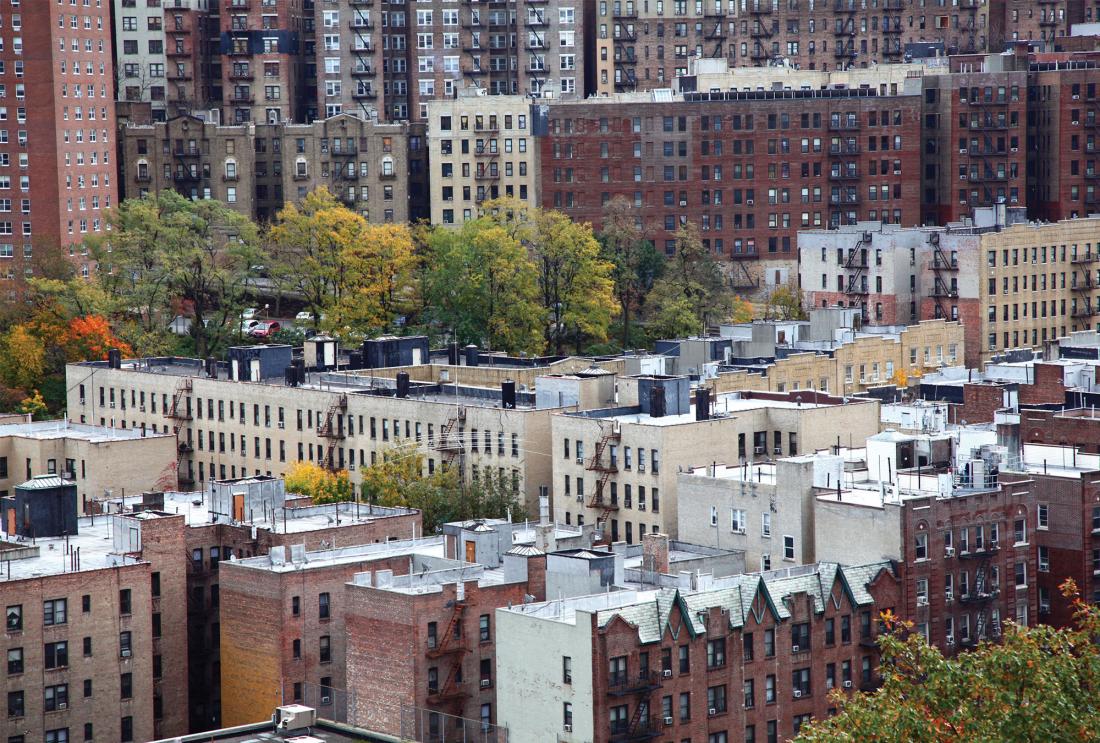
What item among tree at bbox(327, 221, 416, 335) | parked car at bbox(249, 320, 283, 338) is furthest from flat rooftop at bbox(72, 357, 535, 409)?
parked car at bbox(249, 320, 283, 338)

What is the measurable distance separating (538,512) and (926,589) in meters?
36.3

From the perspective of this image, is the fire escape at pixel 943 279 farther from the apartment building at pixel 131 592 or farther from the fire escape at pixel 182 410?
the apartment building at pixel 131 592

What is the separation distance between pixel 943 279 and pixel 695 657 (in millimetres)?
101647

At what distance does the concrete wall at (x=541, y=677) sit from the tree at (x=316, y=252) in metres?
110

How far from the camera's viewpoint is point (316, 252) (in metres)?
199

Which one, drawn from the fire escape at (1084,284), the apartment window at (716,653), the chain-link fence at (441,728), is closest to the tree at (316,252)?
the fire escape at (1084,284)

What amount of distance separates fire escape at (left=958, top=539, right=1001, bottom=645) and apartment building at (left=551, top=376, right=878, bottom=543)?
20574mm

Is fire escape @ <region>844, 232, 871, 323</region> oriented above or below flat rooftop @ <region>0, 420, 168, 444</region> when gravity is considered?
above

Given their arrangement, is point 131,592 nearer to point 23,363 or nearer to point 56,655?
point 56,655

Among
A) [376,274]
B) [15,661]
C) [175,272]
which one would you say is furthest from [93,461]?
[376,274]

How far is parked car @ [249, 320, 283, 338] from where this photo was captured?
19675 centimetres

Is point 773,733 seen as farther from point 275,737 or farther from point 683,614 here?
point 275,737

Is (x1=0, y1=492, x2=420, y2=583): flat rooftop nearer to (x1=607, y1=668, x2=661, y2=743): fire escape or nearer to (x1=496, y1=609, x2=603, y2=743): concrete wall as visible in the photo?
Answer: (x1=496, y1=609, x2=603, y2=743): concrete wall

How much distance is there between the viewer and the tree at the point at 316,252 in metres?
195
